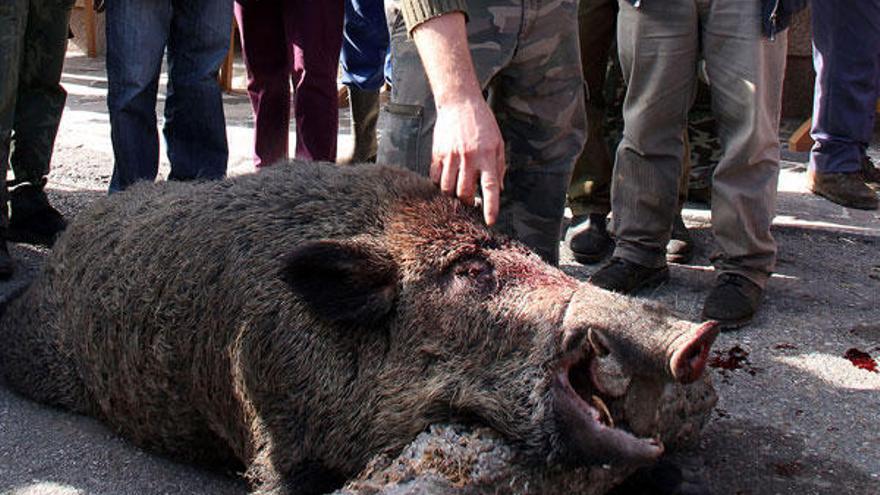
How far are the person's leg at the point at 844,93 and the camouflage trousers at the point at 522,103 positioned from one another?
10.9 ft

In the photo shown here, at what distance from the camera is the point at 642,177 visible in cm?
502

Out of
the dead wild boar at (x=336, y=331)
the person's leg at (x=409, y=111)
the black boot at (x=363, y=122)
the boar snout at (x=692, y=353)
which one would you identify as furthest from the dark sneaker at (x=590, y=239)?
the boar snout at (x=692, y=353)

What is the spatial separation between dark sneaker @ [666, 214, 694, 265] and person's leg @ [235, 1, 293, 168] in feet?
6.80

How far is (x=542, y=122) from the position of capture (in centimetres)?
409

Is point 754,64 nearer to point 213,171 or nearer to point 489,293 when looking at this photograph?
point 489,293

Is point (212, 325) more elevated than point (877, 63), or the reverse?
point (877, 63)

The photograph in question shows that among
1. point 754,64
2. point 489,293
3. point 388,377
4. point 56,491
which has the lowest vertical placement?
point 56,491

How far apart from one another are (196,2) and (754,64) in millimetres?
2460

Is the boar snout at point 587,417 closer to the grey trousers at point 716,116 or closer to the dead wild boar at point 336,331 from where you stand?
the dead wild boar at point 336,331

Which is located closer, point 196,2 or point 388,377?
point 388,377

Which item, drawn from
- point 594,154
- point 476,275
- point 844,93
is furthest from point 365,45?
point 476,275

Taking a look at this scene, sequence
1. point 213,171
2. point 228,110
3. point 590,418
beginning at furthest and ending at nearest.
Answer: point 228,110, point 213,171, point 590,418

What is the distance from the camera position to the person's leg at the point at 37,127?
17.9 ft

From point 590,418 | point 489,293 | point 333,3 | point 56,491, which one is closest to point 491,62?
point 489,293
